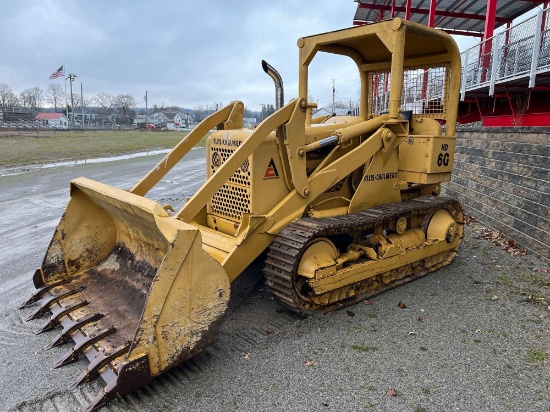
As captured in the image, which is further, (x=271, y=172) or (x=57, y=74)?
(x=57, y=74)

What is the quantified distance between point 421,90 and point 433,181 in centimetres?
147

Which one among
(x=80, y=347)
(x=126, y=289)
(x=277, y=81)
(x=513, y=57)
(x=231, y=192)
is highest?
(x=513, y=57)

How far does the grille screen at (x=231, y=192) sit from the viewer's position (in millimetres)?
4569

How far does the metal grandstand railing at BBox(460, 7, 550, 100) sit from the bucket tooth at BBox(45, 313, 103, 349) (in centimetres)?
732

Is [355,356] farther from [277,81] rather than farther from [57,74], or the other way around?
[57,74]

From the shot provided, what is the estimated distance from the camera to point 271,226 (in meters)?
4.41

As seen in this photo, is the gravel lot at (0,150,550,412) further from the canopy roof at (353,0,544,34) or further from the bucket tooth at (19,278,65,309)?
the canopy roof at (353,0,544,34)

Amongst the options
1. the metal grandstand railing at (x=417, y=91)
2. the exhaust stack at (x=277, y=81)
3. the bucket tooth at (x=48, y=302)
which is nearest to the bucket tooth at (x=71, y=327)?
the bucket tooth at (x=48, y=302)

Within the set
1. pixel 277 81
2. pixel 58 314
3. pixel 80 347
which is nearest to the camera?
pixel 80 347

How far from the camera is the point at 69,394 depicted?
3.17 m

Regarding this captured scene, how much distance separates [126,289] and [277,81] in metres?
2.75

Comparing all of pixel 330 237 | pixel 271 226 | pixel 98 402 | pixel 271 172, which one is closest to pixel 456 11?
pixel 330 237

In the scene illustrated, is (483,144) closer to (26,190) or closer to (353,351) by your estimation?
(353,351)

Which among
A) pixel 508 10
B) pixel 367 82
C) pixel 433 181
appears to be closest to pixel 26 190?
pixel 367 82
